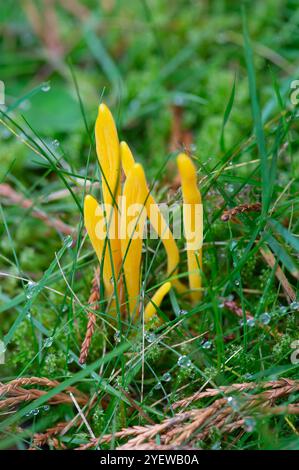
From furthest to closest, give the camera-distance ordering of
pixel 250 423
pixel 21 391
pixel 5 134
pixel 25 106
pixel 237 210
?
1. pixel 25 106
2. pixel 5 134
3. pixel 237 210
4. pixel 21 391
5. pixel 250 423

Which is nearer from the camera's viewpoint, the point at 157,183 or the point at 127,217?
the point at 127,217

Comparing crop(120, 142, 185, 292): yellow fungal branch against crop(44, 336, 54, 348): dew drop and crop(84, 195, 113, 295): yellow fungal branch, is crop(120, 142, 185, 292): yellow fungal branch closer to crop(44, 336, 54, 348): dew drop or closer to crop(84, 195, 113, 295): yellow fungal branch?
crop(84, 195, 113, 295): yellow fungal branch

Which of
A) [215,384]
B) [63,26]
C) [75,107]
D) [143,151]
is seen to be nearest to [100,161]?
[215,384]

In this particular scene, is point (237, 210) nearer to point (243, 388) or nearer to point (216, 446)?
point (243, 388)

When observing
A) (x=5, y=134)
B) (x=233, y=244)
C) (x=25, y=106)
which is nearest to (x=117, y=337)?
(x=233, y=244)

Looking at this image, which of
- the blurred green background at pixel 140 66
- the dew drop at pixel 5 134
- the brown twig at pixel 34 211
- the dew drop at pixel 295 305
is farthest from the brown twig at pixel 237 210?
the dew drop at pixel 5 134

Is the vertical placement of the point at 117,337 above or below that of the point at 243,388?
above

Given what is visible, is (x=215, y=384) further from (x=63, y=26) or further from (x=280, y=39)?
(x=63, y=26)
